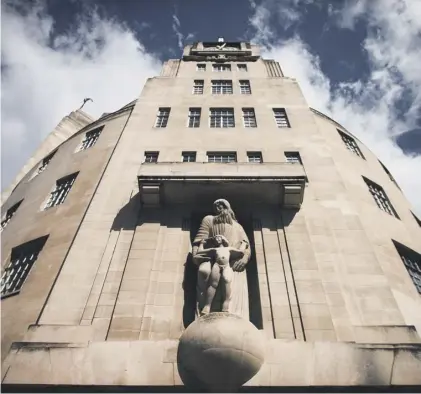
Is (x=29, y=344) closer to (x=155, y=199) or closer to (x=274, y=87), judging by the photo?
(x=155, y=199)

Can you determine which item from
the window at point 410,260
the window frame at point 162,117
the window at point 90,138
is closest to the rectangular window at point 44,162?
the window at point 90,138

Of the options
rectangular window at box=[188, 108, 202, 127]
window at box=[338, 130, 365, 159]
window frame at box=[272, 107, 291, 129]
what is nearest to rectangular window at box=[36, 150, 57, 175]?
rectangular window at box=[188, 108, 202, 127]

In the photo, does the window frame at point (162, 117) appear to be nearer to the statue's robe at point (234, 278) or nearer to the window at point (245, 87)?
the window at point (245, 87)

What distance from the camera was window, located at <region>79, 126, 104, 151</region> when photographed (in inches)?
997

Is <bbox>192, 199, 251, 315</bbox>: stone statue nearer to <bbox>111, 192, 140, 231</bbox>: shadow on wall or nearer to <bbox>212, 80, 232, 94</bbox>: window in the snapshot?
<bbox>111, 192, 140, 231</bbox>: shadow on wall

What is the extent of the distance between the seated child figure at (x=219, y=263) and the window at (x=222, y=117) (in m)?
12.2

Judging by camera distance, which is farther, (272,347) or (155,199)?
(155,199)

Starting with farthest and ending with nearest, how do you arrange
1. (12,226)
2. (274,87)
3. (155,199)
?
(274,87) → (12,226) → (155,199)

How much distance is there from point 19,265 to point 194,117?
1374 centimetres

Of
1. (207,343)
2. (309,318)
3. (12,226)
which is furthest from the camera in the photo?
(12,226)

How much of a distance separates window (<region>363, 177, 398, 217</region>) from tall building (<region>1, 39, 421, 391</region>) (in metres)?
0.11

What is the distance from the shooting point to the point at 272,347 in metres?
11.0

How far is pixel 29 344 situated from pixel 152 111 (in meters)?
17.7

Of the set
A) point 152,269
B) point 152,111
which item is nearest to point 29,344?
point 152,269
